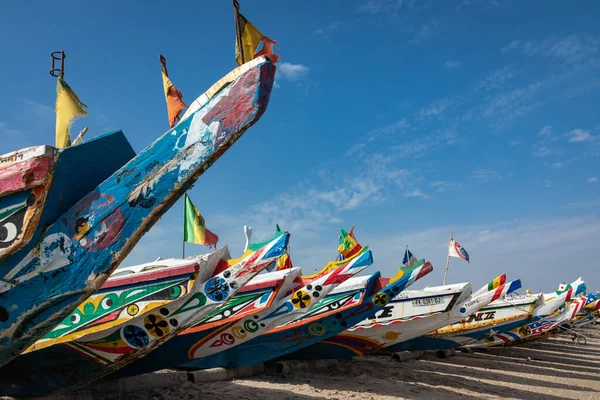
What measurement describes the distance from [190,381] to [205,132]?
21.2ft

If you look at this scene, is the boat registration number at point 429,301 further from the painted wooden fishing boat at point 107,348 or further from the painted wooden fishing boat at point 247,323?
the painted wooden fishing boat at point 107,348

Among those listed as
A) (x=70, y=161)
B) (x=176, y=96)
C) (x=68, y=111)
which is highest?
(x=68, y=111)

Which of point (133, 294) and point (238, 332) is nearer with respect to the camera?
point (133, 294)

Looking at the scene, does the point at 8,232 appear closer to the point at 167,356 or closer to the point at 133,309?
the point at 133,309

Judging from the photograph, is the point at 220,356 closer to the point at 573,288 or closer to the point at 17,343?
the point at 17,343

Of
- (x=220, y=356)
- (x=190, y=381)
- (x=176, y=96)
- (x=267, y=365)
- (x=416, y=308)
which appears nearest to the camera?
(x=176, y=96)

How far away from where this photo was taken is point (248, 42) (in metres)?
3.48

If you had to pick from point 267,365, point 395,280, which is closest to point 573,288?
point 395,280

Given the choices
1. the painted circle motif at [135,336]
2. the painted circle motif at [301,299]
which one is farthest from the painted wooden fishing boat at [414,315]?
the painted circle motif at [135,336]

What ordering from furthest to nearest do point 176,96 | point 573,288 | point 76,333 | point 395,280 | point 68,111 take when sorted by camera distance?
point 573,288, point 395,280, point 76,333, point 68,111, point 176,96

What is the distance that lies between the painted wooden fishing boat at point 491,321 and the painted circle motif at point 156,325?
10511mm

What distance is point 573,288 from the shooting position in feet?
66.8

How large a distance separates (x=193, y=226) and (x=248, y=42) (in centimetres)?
856

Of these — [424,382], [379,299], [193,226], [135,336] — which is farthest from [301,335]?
[135,336]
